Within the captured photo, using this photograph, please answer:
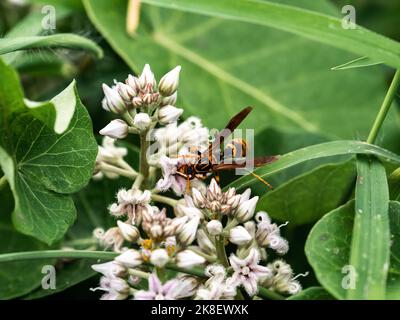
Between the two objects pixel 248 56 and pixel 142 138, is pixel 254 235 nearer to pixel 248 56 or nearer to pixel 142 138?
pixel 142 138

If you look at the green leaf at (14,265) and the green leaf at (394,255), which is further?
the green leaf at (14,265)

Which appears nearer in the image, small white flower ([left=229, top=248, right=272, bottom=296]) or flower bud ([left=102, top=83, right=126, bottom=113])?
small white flower ([left=229, top=248, right=272, bottom=296])

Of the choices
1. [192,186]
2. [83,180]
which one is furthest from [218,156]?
[83,180]

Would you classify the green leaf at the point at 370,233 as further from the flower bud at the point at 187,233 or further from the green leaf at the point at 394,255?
the flower bud at the point at 187,233

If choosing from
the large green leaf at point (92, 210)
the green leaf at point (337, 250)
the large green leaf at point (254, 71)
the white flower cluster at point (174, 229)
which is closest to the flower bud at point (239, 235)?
the white flower cluster at point (174, 229)

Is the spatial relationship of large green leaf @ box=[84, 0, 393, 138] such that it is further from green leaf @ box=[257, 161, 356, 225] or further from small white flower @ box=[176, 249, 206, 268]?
small white flower @ box=[176, 249, 206, 268]

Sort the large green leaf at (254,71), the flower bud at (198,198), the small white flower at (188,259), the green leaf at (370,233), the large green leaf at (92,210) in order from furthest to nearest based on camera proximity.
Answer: the large green leaf at (254,71) < the large green leaf at (92,210) < the flower bud at (198,198) < the small white flower at (188,259) < the green leaf at (370,233)

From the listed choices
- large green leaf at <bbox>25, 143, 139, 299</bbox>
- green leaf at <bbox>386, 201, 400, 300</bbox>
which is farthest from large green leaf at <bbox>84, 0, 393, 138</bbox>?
green leaf at <bbox>386, 201, 400, 300</bbox>
